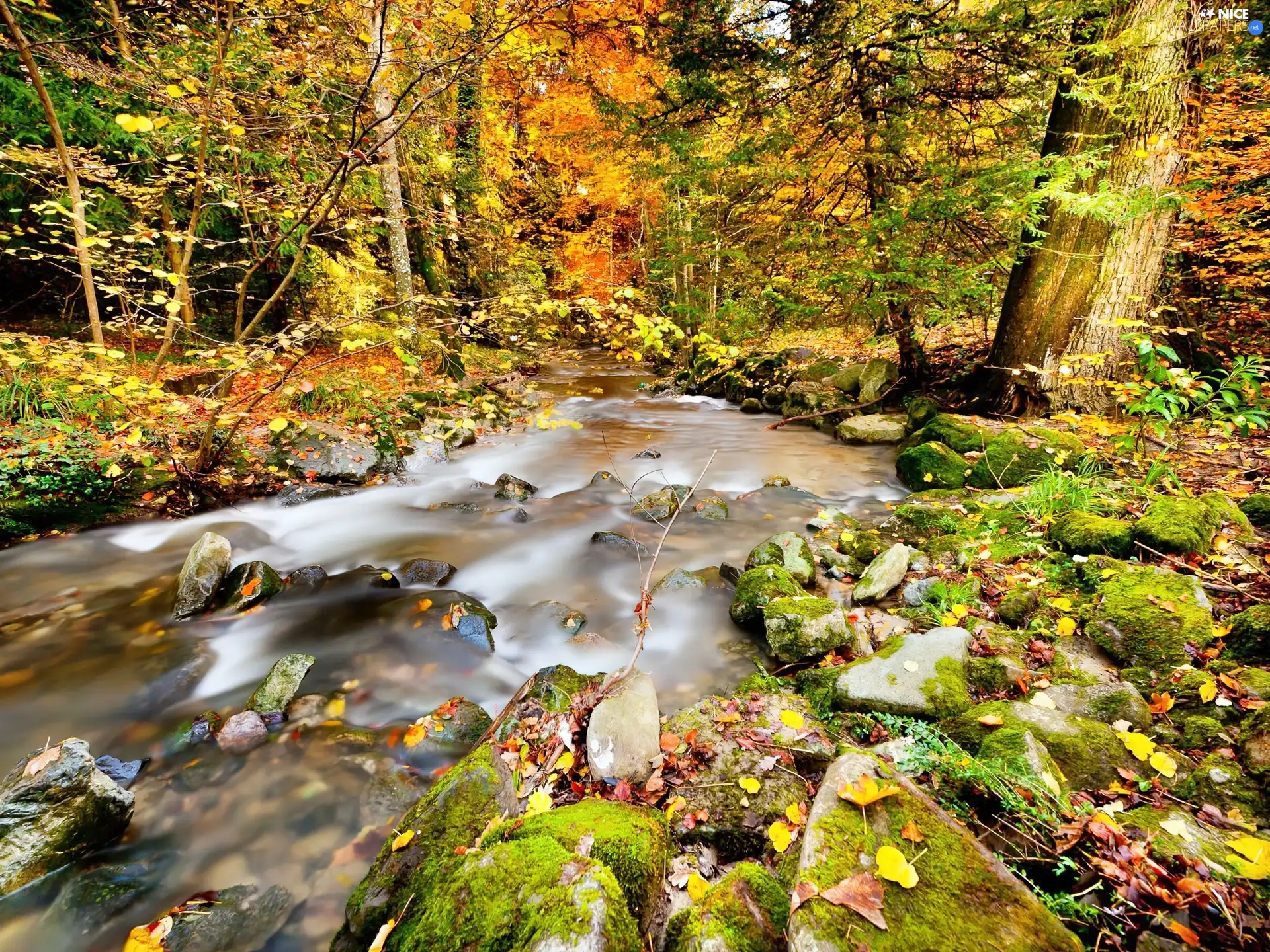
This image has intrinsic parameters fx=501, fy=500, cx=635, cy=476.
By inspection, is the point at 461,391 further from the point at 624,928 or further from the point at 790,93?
the point at 624,928

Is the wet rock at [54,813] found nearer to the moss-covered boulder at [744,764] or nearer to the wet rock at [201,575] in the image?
the wet rock at [201,575]

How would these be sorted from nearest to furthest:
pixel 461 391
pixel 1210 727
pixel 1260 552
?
pixel 1210 727, pixel 1260 552, pixel 461 391

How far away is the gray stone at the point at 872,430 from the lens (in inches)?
322

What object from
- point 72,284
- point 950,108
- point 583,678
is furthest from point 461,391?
point 950,108

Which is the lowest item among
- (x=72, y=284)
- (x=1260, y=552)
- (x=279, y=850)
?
(x=279, y=850)

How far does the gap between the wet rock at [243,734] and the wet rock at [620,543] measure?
341cm

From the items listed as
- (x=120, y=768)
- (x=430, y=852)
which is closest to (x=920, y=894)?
(x=430, y=852)

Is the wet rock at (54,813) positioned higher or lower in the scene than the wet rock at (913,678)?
lower

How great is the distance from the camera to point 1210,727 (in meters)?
2.12

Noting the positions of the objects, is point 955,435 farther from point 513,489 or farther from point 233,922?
point 233,922

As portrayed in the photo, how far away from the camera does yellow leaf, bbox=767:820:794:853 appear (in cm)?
206

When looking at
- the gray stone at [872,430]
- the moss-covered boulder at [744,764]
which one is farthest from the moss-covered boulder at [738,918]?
the gray stone at [872,430]

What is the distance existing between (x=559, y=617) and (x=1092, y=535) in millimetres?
4220

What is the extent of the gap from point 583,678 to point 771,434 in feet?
23.8
